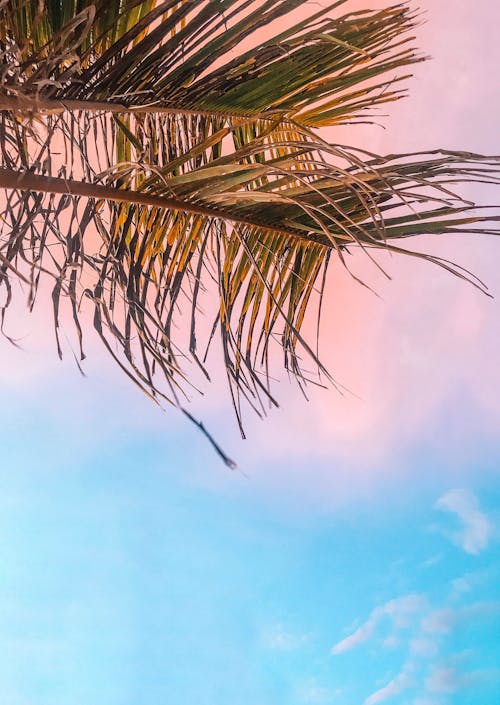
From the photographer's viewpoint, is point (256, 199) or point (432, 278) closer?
point (256, 199)

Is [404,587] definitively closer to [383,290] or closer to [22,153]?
[383,290]

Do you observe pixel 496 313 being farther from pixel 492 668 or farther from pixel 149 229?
pixel 149 229

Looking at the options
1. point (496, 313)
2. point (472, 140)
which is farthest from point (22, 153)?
point (496, 313)

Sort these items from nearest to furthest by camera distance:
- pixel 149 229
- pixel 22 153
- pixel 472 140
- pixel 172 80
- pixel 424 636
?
pixel 22 153 → pixel 172 80 → pixel 149 229 → pixel 472 140 → pixel 424 636

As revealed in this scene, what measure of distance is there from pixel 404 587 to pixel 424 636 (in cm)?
39

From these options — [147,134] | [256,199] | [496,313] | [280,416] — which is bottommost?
[256,199]

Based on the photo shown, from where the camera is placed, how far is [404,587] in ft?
18.0

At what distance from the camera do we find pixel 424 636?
17.6 feet

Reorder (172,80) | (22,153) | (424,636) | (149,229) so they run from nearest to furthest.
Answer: (22,153), (172,80), (149,229), (424,636)

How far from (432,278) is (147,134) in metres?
4.77

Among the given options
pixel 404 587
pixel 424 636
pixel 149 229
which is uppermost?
pixel 404 587

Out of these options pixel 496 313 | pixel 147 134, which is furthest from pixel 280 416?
pixel 147 134

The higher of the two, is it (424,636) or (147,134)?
(424,636)

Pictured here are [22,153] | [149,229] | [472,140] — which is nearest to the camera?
[22,153]
